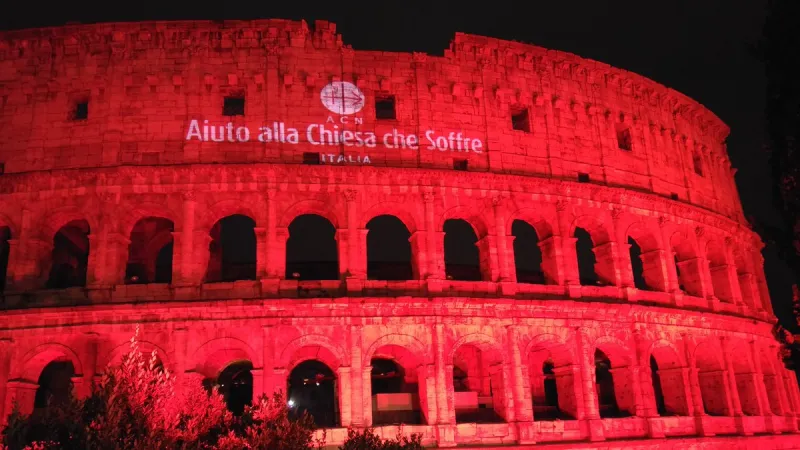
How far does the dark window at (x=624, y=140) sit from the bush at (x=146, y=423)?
17547 millimetres

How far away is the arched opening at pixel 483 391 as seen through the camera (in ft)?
69.2

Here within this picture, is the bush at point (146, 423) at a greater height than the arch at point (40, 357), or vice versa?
the arch at point (40, 357)

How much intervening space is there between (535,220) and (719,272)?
9437 mm

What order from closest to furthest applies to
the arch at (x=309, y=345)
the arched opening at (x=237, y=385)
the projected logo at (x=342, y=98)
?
1. the arch at (x=309, y=345)
2. the projected logo at (x=342, y=98)
3. the arched opening at (x=237, y=385)

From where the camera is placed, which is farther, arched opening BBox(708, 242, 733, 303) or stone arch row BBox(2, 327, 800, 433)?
arched opening BBox(708, 242, 733, 303)

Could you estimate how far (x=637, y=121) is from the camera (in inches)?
1048

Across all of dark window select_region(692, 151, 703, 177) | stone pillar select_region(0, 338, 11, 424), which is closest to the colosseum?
stone pillar select_region(0, 338, 11, 424)

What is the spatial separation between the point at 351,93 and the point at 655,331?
13.2 meters

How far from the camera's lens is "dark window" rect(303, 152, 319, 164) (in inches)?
854

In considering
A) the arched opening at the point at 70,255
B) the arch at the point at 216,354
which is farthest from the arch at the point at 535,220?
the arched opening at the point at 70,255

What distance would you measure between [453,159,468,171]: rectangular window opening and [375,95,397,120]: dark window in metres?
2.53

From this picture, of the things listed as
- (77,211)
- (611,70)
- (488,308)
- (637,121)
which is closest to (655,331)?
(488,308)

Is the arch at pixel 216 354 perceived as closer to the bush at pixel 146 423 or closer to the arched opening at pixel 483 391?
the bush at pixel 146 423

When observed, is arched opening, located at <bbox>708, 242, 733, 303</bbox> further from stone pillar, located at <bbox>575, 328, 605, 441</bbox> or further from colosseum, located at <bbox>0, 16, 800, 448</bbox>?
stone pillar, located at <bbox>575, 328, 605, 441</bbox>
